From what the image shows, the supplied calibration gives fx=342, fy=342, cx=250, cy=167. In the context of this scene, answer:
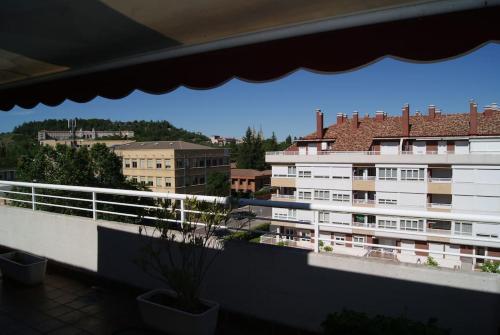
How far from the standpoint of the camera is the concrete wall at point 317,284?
1.90m

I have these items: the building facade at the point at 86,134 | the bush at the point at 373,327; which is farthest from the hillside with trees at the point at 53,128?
the bush at the point at 373,327

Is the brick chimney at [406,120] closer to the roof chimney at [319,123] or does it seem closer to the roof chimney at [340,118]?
the roof chimney at [319,123]

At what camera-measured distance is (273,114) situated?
727 inches

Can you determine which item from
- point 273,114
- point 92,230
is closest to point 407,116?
point 273,114

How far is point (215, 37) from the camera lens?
1970 millimetres

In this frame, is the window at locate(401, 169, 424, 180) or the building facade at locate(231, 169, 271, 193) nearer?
the building facade at locate(231, 169, 271, 193)

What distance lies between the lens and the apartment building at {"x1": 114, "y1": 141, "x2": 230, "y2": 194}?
67.6ft

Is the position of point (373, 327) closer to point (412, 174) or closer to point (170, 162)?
point (170, 162)

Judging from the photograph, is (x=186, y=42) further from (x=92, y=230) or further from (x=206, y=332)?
(x=92, y=230)

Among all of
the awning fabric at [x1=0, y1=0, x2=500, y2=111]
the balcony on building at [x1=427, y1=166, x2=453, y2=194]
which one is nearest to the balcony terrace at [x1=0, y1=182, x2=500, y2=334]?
the awning fabric at [x1=0, y1=0, x2=500, y2=111]

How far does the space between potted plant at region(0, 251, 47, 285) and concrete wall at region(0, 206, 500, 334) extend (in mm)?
500

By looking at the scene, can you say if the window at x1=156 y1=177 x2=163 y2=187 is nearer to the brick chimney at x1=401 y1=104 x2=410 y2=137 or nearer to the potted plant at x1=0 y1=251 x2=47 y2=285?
the brick chimney at x1=401 y1=104 x2=410 y2=137

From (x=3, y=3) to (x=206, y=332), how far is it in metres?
2.07

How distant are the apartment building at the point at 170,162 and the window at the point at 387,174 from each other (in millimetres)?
13076
